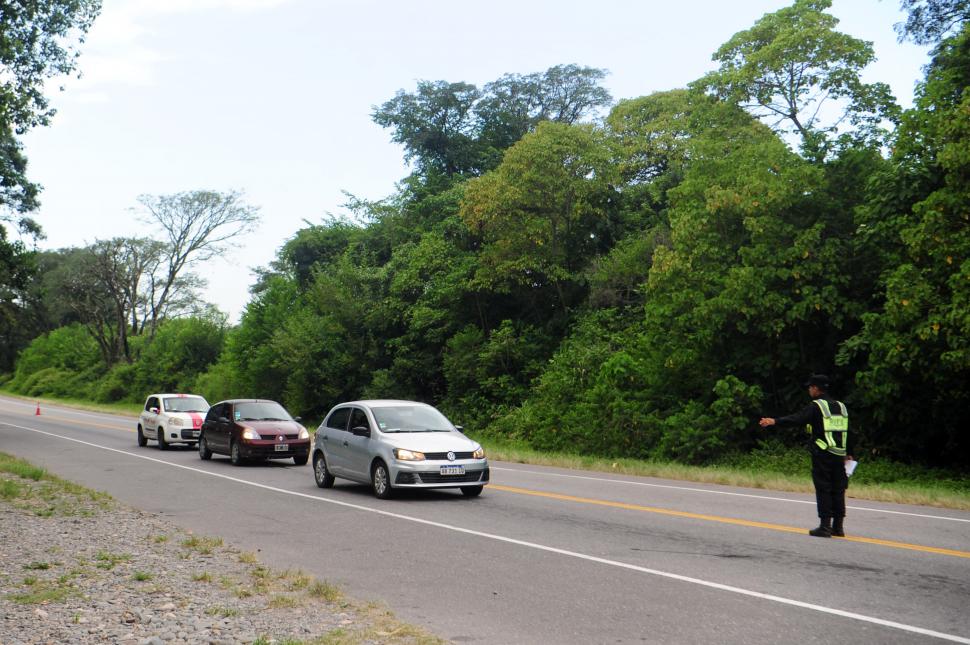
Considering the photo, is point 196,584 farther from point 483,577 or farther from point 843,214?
point 843,214

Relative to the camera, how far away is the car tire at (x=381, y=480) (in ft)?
47.9

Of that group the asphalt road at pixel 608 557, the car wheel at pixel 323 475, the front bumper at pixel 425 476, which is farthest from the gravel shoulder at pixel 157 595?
the car wheel at pixel 323 475

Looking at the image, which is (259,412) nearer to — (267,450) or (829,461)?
(267,450)

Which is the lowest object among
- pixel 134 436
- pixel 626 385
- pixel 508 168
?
pixel 134 436

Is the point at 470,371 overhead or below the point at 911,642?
overhead

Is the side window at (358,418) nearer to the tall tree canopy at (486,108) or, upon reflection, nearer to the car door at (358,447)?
the car door at (358,447)

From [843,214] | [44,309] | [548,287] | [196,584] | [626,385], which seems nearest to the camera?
[196,584]

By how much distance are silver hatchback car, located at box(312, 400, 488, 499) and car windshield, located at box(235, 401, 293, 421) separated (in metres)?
6.16

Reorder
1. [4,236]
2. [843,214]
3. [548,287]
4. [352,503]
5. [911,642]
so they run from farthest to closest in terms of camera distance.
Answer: [548,287] → [4,236] → [843,214] → [352,503] → [911,642]

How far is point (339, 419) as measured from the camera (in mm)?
16547

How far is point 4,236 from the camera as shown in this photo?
112ft

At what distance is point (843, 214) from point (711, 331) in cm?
495

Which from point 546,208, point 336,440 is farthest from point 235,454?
point 546,208

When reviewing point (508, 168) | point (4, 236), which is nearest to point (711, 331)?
point (508, 168)
